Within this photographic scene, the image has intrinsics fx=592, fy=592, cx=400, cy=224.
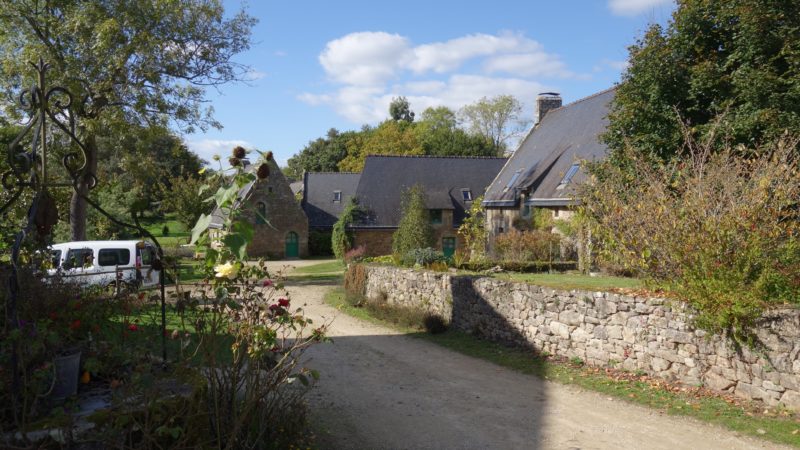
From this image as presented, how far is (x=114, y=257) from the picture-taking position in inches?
678

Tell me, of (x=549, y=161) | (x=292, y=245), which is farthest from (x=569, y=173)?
(x=292, y=245)

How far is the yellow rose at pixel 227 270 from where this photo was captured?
14.1 feet

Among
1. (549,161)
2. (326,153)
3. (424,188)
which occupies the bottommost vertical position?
(424,188)

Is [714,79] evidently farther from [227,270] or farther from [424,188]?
[424,188]

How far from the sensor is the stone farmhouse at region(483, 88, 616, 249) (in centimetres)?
Answer: 2261

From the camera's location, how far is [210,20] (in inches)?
835

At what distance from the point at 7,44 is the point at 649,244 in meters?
20.6

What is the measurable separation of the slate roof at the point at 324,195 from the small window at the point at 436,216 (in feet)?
19.7

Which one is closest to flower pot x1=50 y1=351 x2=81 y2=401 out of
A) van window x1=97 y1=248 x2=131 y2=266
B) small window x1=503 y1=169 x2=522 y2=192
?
van window x1=97 y1=248 x2=131 y2=266

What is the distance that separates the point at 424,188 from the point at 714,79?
23648 millimetres

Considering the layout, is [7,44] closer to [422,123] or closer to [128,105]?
[128,105]

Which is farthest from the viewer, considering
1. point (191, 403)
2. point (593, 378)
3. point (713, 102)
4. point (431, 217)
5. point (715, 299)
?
point (431, 217)

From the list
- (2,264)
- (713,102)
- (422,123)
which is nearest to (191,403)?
(2,264)

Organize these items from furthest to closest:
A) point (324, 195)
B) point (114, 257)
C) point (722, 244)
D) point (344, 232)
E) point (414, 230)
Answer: point (324, 195)
point (344, 232)
point (414, 230)
point (114, 257)
point (722, 244)
